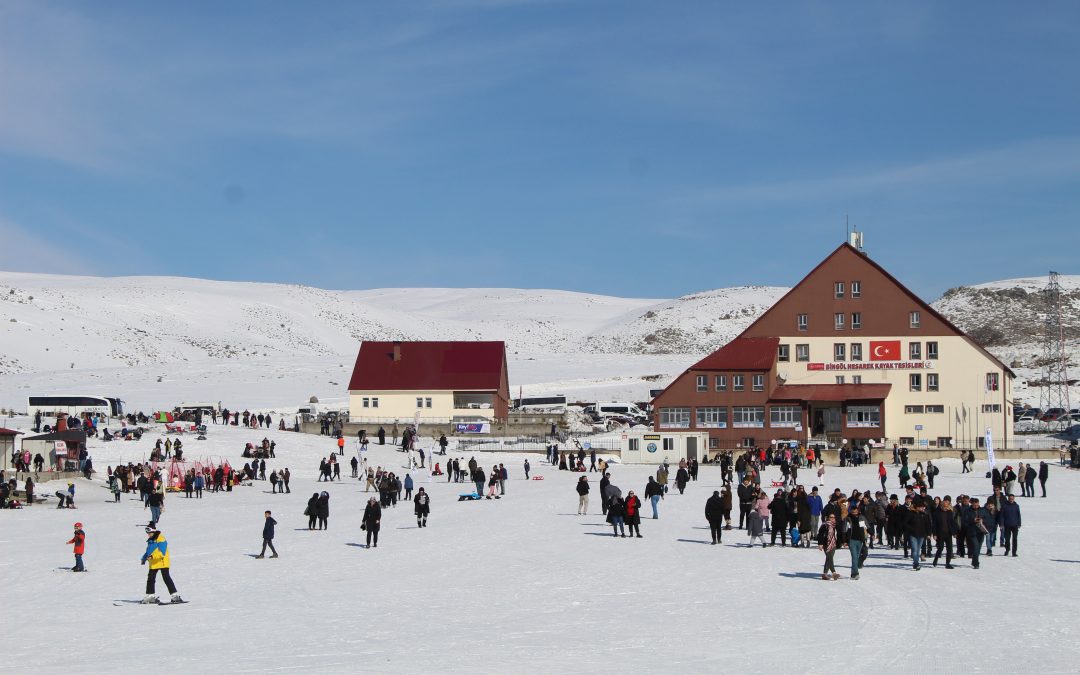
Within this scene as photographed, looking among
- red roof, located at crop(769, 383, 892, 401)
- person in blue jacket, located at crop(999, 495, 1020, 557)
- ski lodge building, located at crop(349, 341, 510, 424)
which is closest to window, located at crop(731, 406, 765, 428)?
red roof, located at crop(769, 383, 892, 401)

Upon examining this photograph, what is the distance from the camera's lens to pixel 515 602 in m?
21.1

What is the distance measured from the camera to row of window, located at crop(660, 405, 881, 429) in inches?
2603

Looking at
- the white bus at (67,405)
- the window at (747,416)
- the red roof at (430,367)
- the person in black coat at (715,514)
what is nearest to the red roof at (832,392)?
the window at (747,416)

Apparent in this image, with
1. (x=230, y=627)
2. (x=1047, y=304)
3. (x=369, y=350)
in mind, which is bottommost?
(x=230, y=627)

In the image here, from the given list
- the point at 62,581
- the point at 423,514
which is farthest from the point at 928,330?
the point at 62,581

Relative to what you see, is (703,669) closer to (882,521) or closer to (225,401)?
(882,521)

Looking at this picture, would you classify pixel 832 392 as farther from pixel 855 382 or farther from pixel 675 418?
pixel 675 418

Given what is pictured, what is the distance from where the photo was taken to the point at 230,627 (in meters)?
19.0

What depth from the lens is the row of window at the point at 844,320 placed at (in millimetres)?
68000

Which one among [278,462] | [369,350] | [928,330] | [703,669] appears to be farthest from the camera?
[369,350]

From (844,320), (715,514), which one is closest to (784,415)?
(844,320)

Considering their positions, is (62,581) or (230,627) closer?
(230,627)

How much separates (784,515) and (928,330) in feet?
142

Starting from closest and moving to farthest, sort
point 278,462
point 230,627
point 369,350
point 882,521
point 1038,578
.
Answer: point 230,627
point 1038,578
point 882,521
point 278,462
point 369,350
